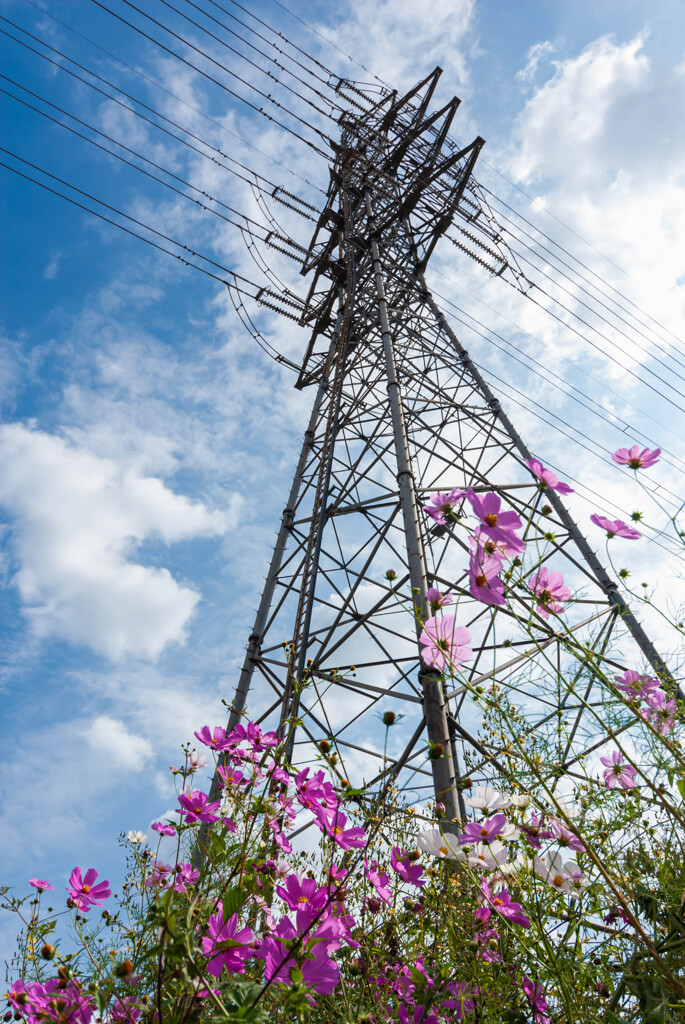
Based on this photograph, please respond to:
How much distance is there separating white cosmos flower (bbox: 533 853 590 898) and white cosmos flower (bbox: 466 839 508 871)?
0.08 meters

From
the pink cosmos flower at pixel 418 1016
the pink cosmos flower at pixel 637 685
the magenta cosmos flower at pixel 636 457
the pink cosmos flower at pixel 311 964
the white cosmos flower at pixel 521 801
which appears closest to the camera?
the pink cosmos flower at pixel 311 964

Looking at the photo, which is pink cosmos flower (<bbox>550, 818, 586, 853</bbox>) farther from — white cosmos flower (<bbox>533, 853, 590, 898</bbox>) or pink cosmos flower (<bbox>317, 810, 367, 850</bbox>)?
pink cosmos flower (<bbox>317, 810, 367, 850</bbox>)

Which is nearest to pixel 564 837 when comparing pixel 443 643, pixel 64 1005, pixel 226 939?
pixel 443 643

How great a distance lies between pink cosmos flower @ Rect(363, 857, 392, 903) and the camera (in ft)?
3.77

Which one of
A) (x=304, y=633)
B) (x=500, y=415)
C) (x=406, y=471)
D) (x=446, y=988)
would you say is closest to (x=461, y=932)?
(x=446, y=988)

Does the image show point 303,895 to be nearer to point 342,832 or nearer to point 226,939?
point 226,939

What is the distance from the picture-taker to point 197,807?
138cm

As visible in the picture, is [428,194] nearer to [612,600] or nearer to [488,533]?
[612,600]

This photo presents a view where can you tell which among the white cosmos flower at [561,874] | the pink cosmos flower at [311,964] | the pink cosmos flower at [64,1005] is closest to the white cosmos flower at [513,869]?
the white cosmos flower at [561,874]

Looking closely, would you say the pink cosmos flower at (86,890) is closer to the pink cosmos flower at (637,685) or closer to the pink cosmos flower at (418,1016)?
the pink cosmos flower at (418,1016)

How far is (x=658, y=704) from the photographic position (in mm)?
1296

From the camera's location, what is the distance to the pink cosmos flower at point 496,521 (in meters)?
1.18

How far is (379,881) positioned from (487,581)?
2.24ft

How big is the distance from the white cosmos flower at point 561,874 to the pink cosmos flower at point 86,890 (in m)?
1.09
